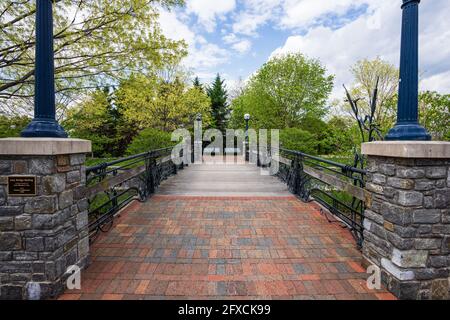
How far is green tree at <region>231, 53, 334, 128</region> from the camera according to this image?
2156cm

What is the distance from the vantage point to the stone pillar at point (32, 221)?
2.30 metres

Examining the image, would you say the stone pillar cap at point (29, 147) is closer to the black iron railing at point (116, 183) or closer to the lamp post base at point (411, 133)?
the black iron railing at point (116, 183)

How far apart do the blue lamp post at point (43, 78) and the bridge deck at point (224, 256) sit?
1.65 m

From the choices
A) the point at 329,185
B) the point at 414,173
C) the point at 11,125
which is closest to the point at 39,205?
the point at 414,173

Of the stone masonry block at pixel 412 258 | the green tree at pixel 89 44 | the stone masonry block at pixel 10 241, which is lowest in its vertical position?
the stone masonry block at pixel 412 258

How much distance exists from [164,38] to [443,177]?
16.6 ft

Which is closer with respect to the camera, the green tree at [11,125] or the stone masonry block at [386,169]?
the stone masonry block at [386,169]

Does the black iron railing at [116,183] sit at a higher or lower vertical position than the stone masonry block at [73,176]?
lower

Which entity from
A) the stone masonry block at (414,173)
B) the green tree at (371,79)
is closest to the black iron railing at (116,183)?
the stone masonry block at (414,173)

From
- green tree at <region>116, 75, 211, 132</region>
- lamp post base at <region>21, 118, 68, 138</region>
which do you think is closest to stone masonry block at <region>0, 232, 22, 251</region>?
lamp post base at <region>21, 118, 68, 138</region>

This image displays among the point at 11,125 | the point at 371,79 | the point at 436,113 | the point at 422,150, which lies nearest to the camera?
the point at 422,150

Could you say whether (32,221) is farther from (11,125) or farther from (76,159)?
(11,125)

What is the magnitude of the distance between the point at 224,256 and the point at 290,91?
66.2 feet

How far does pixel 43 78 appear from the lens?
8.11ft
